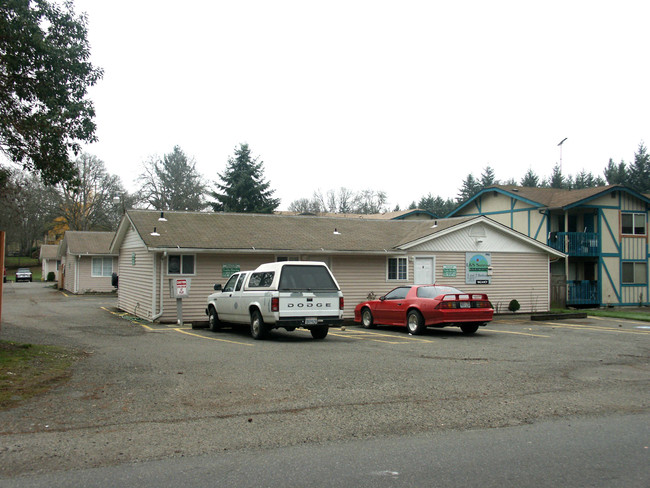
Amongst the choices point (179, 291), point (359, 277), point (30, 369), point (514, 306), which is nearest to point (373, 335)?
point (179, 291)

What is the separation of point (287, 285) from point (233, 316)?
2.61 m

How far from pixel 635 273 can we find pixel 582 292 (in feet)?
13.3

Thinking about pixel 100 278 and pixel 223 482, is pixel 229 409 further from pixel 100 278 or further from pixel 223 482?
pixel 100 278

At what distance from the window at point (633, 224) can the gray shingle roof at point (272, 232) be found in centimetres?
1401

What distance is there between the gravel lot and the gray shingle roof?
6.41 m

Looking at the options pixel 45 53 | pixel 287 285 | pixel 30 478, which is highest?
pixel 45 53

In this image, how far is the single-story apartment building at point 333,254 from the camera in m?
20.8

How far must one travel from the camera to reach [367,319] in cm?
1917

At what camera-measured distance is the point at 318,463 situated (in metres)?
5.24

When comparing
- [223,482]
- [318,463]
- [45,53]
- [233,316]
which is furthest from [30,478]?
[233,316]

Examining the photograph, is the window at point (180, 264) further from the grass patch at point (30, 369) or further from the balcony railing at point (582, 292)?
the balcony railing at point (582, 292)

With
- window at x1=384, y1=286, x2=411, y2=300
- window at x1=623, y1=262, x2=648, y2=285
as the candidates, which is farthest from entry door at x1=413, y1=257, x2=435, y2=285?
window at x1=623, y1=262, x2=648, y2=285

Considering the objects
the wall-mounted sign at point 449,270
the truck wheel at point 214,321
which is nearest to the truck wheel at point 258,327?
the truck wheel at point 214,321

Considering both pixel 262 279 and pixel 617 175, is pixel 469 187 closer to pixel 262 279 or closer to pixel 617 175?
pixel 617 175
